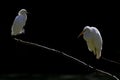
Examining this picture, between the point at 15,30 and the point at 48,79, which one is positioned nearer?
the point at 15,30

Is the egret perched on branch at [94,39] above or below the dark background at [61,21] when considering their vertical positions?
below

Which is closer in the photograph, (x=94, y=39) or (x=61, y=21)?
(x=94, y=39)

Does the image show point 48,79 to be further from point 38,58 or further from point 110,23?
point 110,23

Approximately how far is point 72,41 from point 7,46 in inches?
110

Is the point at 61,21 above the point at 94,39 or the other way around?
above

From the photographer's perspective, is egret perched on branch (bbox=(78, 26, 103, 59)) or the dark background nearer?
egret perched on branch (bbox=(78, 26, 103, 59))

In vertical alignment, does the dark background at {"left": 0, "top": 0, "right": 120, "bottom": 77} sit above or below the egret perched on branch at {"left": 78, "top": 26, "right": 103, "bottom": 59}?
above

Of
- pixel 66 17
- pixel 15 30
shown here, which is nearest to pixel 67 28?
pixel 66 17

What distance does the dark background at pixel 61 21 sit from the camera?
26281 millimetres

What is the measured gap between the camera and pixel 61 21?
2717 cm

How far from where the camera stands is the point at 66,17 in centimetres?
2717

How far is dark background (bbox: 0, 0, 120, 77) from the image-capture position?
26281mm

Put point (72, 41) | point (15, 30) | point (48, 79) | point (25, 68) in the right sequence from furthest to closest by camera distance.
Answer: point (72, 41) → point (25, 68) → point (48, 79) → point (15, 30)

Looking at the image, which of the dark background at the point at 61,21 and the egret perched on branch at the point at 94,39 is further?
the dark background at the point at 61,21
